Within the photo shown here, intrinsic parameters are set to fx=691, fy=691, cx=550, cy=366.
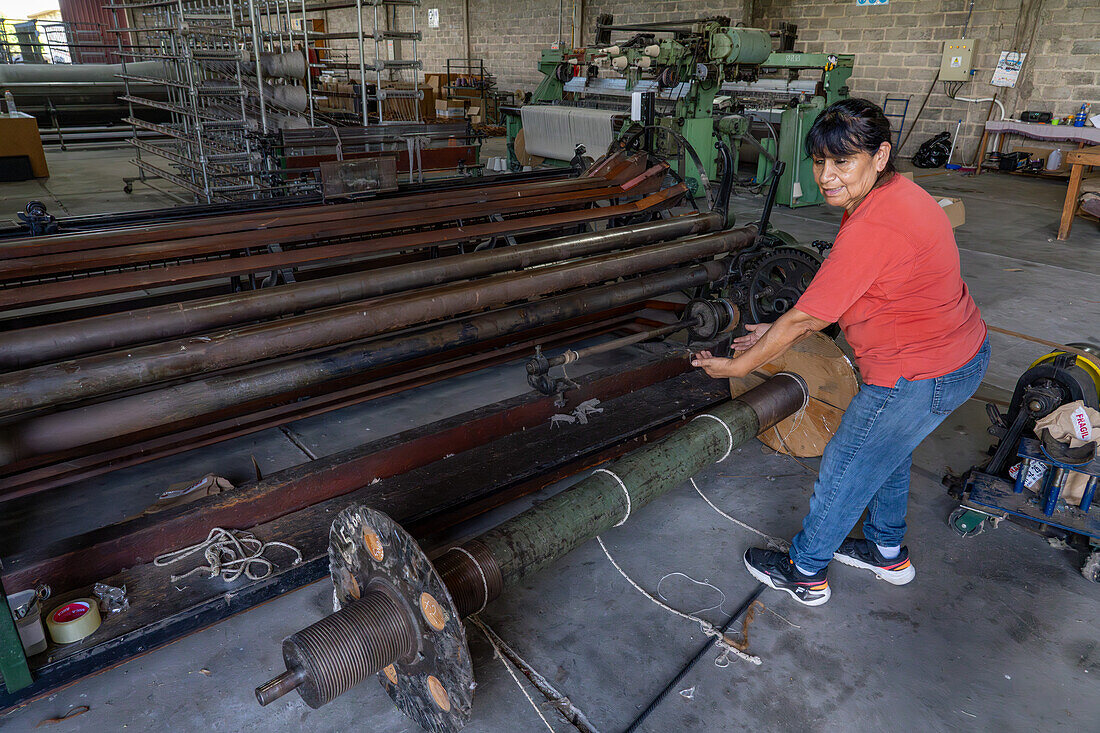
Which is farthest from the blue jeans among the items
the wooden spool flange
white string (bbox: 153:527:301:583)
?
white string (bbox: 153:527:301:583)

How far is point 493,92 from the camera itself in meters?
12.5

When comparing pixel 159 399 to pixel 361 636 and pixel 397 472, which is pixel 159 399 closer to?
pixel 397 472

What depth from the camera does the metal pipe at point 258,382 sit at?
1.80 meters

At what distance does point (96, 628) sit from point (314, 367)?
0.90 metres

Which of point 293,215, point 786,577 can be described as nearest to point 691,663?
point 786,577

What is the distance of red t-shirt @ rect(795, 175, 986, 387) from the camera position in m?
1.58

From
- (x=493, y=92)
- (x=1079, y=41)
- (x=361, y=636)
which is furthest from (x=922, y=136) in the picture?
(x=361, y=636)

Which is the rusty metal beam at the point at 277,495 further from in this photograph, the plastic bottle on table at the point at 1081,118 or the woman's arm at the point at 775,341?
the plastic bottle on table at the point at 1081,118

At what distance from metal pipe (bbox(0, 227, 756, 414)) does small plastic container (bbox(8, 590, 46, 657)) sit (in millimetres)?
435

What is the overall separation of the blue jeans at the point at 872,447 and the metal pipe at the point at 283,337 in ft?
3.87

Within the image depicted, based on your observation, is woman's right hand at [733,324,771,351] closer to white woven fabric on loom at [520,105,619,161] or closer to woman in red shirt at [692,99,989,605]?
woman in red shirt at [692,99,989,605]

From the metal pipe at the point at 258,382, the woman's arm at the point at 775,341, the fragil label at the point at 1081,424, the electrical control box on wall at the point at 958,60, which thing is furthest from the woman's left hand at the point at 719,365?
the electrical control box on wall at the point at 958,60

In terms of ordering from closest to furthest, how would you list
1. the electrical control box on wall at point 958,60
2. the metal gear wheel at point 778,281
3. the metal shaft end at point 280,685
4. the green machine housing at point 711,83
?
the metal shaft end at point 280,685 < the metal gear wheel at point 778,281 < the green machine housing at point 711,83 < the electrical control box on wall at point 958,60

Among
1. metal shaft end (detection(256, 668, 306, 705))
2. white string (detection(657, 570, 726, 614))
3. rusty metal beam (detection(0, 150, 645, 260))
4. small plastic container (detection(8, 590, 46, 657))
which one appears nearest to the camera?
metal shaft end (detection(256, 668, 306, 705))
